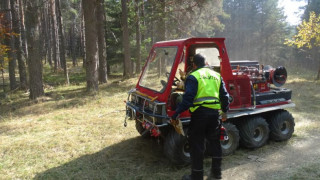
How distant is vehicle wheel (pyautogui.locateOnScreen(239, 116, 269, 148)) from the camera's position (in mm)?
5375

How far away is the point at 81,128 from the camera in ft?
22.8

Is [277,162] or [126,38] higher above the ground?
[126,38]

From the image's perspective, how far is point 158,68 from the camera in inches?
213

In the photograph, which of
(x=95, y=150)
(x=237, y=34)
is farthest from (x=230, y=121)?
(x=237, y=34)

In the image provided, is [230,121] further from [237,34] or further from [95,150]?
[237,34]

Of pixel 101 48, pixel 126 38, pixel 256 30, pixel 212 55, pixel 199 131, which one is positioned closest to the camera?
pixel 199 131

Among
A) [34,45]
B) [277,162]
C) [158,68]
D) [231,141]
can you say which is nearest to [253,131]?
[231,141]

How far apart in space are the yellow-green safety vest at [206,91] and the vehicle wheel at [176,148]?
831 millimetres

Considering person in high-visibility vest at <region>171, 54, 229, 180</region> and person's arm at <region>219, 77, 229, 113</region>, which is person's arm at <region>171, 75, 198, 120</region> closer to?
person in high-visibility vest at <region>171, 54, 229, 180</region>

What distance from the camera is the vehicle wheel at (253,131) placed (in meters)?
5.38

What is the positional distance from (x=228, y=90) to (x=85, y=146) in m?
3.42

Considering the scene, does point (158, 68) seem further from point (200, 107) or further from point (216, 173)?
point (216, 173)

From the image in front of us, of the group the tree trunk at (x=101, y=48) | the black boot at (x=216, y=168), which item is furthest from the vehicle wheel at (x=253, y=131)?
the tree trunk at (x=101, y=48)

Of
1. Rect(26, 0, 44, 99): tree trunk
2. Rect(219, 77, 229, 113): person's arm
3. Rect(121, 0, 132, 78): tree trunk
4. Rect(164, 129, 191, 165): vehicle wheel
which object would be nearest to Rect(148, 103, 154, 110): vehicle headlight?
Rect(164, 129, 191, 165): vehicle wheel
